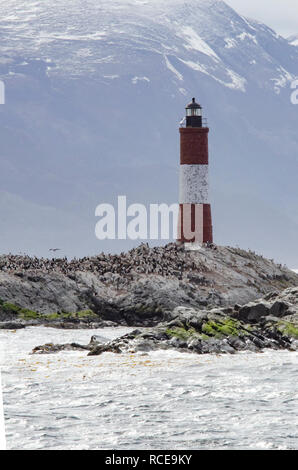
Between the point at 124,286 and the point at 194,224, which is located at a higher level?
the point at 194,224

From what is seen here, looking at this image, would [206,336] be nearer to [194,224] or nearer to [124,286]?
[124,286]

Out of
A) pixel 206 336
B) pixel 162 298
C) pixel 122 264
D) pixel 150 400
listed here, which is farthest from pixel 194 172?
pixel 150 400

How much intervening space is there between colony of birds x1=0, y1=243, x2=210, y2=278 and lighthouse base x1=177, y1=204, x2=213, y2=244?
8.15 ft

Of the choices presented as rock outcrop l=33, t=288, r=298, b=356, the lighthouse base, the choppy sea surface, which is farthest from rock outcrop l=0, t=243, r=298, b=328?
the choppy sea surface

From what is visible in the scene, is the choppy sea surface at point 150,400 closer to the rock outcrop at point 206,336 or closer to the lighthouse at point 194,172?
the rock outcrop at point 206,336

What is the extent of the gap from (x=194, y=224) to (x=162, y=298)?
10476 mm

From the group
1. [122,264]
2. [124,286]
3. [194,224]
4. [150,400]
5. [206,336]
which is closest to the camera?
[150,400]

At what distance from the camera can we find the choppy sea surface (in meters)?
21.6

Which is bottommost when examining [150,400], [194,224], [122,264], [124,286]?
[150,400]

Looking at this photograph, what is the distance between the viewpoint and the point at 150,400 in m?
26.5

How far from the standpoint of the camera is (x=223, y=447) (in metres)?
20.8
